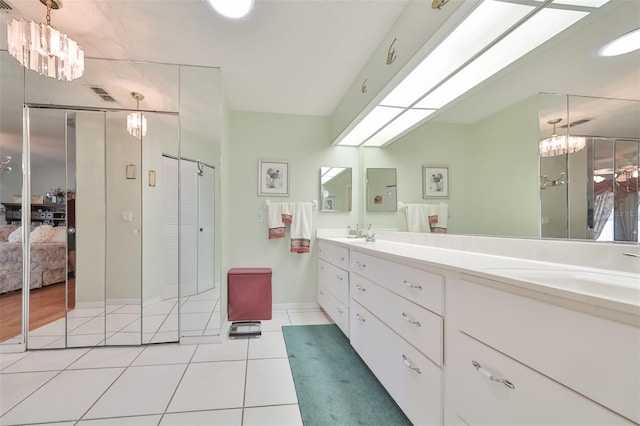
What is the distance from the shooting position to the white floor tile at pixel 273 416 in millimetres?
1415

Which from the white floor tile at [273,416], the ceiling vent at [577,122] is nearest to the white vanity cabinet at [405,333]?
the white floor tile at [273,416]

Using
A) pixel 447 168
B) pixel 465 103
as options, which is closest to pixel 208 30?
pixel 465 103

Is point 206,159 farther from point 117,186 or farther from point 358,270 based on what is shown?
point 358,270

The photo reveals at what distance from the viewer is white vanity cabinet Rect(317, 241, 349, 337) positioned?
2303mm

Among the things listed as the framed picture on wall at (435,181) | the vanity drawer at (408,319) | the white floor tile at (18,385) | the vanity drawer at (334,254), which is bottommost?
the white floor tile at (18,385)

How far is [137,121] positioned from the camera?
2.45m

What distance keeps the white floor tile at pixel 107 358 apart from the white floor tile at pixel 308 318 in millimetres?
1434

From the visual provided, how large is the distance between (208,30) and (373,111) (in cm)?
141

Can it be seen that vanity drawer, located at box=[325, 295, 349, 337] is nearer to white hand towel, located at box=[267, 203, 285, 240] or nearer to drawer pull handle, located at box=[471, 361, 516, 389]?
white hand towel, located at box=[267, 203, 285, 240]

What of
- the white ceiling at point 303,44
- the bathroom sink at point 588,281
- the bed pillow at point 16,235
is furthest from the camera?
the bed pillow at point 16,235

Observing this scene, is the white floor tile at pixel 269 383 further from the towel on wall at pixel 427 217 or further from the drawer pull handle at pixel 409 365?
the towel on wall at pixel 427 217

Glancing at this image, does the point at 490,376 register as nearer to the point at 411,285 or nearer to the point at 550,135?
the point at 411,285

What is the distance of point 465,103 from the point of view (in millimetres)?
1730

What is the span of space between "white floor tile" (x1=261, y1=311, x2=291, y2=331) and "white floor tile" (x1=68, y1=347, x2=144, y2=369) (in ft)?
3.63
